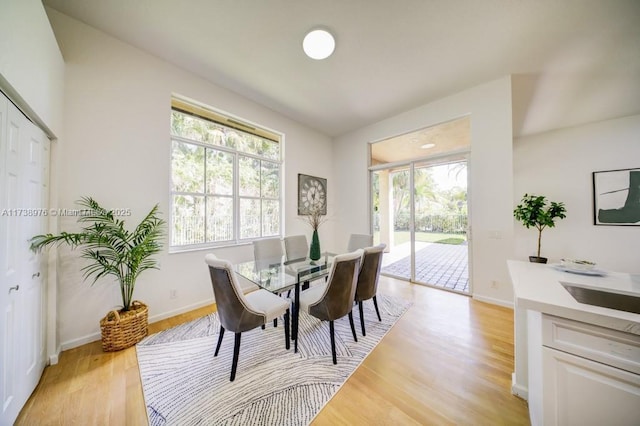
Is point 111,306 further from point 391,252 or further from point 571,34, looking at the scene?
point 571,34

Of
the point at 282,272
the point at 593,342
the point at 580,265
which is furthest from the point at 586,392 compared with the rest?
the point at 282,272

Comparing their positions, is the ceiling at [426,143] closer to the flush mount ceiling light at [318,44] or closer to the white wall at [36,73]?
the flush mount ceiling light at [318,44]

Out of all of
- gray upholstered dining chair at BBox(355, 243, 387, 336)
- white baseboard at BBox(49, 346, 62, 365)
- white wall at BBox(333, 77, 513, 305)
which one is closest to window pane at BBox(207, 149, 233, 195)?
white baseboard at BBox(49, 346, 62, 365)

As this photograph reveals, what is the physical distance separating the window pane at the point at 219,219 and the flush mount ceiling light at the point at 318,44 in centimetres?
225

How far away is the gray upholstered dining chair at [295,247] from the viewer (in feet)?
9.73

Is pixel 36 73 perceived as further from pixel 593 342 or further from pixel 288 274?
pixel 593 342

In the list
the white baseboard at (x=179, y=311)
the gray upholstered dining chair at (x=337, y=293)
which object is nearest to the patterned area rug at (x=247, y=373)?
the gray upholstered dining chair at (x=337, y=293)

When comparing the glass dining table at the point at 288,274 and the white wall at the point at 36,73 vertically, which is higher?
the white wall at the point at 36,73

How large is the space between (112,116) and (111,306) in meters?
2.02

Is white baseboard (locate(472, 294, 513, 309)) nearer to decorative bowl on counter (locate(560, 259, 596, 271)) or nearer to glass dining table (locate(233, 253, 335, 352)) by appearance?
decorative bowl on counter (locate(560, 259, 596, 271))

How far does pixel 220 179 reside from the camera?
306 centimetres

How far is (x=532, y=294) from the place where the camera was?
104 centimetres

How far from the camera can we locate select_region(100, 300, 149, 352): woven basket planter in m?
1.85

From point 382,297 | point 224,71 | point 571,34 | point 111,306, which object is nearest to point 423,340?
point 382,297
